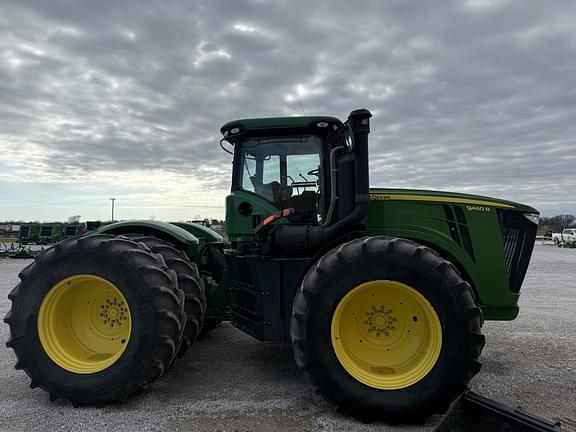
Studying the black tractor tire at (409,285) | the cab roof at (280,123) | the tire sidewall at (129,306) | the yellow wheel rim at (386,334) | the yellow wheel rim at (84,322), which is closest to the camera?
the black tractor tire at (409,285)

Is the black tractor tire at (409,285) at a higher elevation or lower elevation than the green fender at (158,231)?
lower

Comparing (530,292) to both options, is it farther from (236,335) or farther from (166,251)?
(166,251)

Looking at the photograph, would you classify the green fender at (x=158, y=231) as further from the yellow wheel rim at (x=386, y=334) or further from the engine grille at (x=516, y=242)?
the engine grille at (x=516, y=242)

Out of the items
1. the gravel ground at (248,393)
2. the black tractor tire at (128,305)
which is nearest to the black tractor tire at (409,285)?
the gravel ground at (248,393)

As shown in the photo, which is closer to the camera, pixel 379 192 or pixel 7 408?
pixel 7 408

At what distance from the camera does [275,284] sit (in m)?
4.08

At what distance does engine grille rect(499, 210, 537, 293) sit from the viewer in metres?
4.37

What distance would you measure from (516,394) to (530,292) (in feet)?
24.1

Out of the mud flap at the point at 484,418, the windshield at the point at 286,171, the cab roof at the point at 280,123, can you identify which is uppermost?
the cab roof at the point at 280,123

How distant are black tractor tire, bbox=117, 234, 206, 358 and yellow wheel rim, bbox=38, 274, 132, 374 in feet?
1.98

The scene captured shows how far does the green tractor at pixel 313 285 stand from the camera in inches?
134

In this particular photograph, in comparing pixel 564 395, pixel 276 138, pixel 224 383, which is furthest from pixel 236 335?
pixel 564 395

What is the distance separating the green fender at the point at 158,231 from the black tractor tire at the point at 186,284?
0.28 meters

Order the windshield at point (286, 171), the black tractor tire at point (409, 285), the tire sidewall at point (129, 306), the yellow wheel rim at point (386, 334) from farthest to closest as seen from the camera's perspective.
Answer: the windshield at point (286, 171) → the tire sidewall at point (129, 306) → the yellow wheel rim at point (386, 334) → the black tractor tire at point (409, 285)
